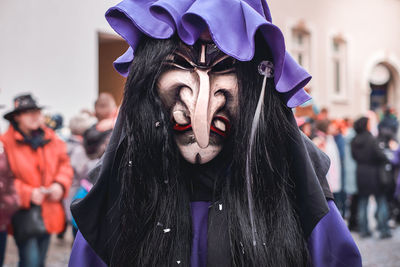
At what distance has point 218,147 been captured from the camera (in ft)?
4.80

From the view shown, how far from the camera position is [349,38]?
14.6 metres

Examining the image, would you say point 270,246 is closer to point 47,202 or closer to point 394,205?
point 47,202

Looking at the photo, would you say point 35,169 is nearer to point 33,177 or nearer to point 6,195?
point 33,177

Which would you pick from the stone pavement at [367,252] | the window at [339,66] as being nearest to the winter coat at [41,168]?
the stone pavement at [367,252]

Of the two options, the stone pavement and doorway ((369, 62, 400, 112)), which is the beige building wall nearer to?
doorway ((369, 62, 400, 112))

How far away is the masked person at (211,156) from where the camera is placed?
1416mm

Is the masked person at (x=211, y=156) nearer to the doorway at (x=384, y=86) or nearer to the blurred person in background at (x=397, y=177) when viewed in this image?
the blurred person in background at (x=397, y=177)

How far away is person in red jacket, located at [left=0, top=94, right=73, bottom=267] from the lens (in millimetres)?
3803

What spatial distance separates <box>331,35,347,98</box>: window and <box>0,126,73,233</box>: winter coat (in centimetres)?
1163

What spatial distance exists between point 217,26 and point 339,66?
14.0 metres

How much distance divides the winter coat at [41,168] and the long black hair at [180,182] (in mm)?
2535

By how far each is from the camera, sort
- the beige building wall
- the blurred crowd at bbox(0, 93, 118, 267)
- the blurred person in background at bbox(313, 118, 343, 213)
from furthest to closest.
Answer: the beige building wall → the blurred person in background at bbox(313, 118, 343, 213) → the blurred crowd at bbox(0, 93, 118, 267)

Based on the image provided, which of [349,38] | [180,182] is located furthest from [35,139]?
[349,38]

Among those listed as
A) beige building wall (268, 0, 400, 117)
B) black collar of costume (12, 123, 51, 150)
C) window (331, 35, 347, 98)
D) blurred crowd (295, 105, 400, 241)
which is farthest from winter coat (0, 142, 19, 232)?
window (331, 35, 347, 98)
